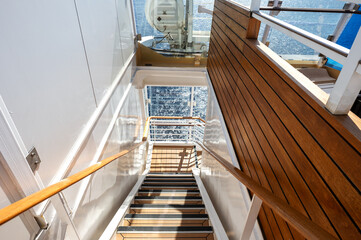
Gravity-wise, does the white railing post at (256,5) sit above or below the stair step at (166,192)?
above

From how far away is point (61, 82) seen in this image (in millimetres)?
1307

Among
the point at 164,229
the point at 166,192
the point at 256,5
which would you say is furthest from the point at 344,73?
the point at 166,192

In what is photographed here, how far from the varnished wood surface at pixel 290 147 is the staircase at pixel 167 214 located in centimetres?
118

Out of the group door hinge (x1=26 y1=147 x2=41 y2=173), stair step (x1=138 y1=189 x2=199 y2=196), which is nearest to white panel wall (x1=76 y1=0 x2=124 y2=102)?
door hinge (x1=26 y1=147 x2=41 y2=173)

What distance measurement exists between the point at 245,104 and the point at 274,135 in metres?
0.54

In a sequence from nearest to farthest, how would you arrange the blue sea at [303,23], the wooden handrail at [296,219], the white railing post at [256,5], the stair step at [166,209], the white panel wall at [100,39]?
the wooden handrail at [296,219], the white railing post at [256,5], the white panel wall at [100,39], the blue sea at [303,23], the stair step at [166,209]

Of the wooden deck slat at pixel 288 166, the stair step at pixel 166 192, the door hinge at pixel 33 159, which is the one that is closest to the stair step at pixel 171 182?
the stair step at pixel 166 192

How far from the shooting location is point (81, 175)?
1.16 meters

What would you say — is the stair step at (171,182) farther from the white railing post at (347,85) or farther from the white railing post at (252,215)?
the white railing post at (347,85)

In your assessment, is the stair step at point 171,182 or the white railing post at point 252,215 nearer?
the white railing post at point 252,215

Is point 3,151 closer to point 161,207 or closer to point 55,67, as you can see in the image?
point 55,67

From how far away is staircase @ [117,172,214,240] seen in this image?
2258 millimetres

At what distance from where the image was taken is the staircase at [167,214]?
226cm

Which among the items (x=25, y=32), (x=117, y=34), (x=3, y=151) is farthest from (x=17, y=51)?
(x=117, y=34)
